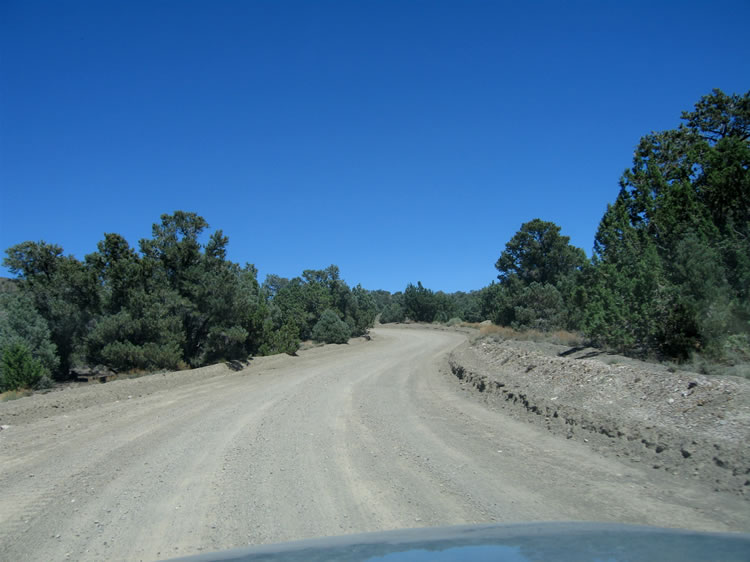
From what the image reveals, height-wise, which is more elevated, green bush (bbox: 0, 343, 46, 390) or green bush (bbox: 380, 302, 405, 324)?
green bush (bbox: 380, 302, 405, 324)

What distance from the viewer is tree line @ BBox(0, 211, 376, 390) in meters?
20.4

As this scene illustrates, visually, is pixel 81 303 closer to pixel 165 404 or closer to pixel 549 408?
pixel 165 404

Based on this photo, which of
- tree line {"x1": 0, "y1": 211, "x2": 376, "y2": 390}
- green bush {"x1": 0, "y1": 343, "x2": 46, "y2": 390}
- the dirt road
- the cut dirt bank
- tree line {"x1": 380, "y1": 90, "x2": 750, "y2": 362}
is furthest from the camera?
tree line {"x1": 0, "y1": 211, "x2": 376, "y2": 390}

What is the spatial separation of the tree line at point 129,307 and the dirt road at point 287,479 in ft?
A: 25.3

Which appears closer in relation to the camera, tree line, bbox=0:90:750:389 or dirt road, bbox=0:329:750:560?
dirt road, bbox=0:329:750:560

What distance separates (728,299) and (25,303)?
25266 mm

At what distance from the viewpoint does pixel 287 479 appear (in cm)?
678

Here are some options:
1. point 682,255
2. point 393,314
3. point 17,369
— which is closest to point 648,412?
point 682,255

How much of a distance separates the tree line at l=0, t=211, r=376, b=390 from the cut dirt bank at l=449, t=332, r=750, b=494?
1410cm

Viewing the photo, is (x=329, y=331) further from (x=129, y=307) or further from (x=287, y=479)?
(x=287, y=479)

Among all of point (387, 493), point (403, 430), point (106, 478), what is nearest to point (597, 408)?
point (403, 430)

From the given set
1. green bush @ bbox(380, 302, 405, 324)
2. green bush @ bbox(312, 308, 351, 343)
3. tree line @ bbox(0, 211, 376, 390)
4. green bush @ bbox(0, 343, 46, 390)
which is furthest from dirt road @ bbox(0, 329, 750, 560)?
green bush @ bbox(380, 302, 405, 324)

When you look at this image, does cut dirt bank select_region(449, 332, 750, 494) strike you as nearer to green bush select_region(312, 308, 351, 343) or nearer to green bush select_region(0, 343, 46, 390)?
green bush select_region(0, 343, 46, 390)

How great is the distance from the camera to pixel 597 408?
9.70m
